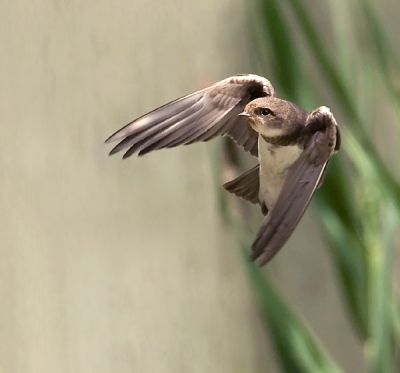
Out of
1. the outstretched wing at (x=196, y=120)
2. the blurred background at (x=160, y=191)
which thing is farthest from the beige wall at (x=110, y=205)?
the outstretched wing at (x=196, y=120)

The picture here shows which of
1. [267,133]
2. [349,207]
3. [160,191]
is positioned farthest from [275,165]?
[160,191]

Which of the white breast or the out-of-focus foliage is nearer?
the white breast

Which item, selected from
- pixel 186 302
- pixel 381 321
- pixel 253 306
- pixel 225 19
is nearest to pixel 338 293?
pixel 253 306

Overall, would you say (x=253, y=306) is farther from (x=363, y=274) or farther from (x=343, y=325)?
(x=363, y=274)

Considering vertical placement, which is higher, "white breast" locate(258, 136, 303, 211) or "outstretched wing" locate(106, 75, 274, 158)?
"outstretched wing" locate(106, 75, 274, 158)

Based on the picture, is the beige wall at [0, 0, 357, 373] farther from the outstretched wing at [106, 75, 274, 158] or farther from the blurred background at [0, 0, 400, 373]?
the outstretched wing at [106, 75, 274, 158]

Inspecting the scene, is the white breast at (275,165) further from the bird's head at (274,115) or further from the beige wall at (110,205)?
the beige wall at (110,205)

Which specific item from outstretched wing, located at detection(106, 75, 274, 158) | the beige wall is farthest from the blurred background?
outstretched wing, located at detection(106, 75, 274, 158)
